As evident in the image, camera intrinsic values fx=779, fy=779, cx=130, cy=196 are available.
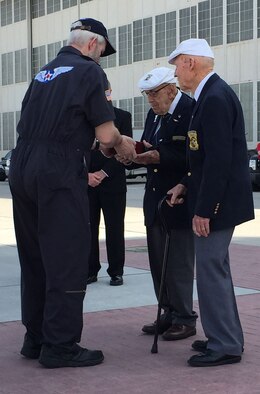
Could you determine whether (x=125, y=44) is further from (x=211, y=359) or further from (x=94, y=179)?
(x=211, y=359)

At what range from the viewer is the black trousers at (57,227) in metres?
4.77

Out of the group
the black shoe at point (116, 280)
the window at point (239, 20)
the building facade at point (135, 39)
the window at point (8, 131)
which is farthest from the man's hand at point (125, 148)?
the window at point (8, 131)

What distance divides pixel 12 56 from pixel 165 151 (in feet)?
152

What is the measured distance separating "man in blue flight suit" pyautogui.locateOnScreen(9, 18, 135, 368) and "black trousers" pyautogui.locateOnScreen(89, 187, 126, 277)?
2.97 metres

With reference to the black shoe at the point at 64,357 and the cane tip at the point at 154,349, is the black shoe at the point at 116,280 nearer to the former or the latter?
the cane tip at the point at 154,349

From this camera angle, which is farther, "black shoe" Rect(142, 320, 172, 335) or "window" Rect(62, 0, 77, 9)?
"window" Rect(62, 0, 77, 9)

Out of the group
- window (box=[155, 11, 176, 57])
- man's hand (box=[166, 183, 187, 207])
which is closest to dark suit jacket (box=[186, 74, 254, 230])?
man's hand (box=[166, 183, 187, 207])

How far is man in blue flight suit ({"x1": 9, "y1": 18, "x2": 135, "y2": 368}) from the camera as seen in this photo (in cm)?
476

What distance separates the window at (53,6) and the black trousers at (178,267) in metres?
42.1

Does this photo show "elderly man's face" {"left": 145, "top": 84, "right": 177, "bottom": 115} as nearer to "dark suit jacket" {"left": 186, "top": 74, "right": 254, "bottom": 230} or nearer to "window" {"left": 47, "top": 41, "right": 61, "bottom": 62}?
"dark suit jacket" {"left": 186, "top": 74, "right": 254, "bottom": 230}

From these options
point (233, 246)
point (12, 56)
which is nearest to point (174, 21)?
point (12, 56)

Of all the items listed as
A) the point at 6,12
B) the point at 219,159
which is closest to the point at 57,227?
the point at 219,159

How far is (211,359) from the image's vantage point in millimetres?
4898

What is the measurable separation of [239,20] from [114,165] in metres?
28.0
